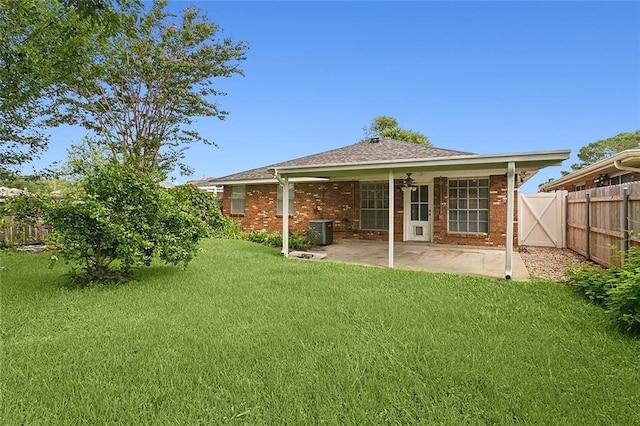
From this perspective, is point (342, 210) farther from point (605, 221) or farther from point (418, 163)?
point (605, 221)

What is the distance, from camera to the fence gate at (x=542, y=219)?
38.9 feet

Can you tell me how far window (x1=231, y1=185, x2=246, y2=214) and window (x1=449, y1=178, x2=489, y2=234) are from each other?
902 cm

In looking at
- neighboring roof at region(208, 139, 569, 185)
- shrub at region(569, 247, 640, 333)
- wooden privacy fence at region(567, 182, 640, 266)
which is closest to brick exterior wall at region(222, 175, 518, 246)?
neighboring roof at region(208, 139, 569, 185)

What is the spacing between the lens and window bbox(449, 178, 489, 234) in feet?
37.2

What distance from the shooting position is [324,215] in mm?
14023

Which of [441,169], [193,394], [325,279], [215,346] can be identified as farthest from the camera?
[441,169]

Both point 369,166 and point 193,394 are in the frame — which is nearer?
point 193,394

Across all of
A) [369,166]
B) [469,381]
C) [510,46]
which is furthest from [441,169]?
[510,46]

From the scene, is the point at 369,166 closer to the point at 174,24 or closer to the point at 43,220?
the point at 43,220

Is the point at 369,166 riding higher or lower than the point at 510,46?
lower

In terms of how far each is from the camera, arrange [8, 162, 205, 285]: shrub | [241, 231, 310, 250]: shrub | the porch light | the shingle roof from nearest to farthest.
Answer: [8, 162, 205, 285]: shrub, the porch light, [241, 231, 310, 250]: shrub, the shingle roof

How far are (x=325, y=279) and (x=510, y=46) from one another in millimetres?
12308

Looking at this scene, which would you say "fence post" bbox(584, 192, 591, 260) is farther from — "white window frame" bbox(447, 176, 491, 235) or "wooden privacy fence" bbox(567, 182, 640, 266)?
"white window frame" bbox(447, 176, 491, 235)

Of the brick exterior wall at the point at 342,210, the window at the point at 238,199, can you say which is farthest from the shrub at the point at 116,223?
the window at the point at 238,199
